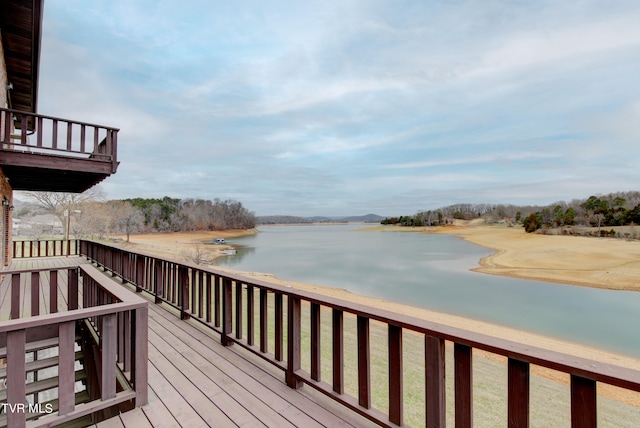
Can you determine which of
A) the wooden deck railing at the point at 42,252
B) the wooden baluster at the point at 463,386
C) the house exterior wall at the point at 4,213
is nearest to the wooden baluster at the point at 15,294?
the house exterior wall at the point at 4,213

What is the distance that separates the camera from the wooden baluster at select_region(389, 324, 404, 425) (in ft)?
5.40

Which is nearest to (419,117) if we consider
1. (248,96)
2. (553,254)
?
(248,96)

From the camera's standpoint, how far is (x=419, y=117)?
2184cm

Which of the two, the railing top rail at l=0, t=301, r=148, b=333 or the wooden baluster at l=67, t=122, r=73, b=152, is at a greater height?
the wooden baluster at l=67, t=122, r=73, b=152

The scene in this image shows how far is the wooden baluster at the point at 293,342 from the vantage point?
2289mm

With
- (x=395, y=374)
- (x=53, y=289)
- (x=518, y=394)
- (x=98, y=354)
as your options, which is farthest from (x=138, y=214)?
(x=518, y=394)

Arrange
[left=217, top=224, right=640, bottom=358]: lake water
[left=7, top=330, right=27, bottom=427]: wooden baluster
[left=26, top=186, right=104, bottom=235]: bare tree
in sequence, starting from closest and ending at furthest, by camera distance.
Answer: [left=7, top=330, right=27, bottom=427]: wooden baluster → [left=217, top=224, right=640, bottom=358]: lake water → [left=26, top=186, right=104, bottom=235]: bare tree

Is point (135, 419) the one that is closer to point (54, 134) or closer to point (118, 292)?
point (118, 292)

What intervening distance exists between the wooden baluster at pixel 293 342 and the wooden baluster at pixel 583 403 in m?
1.62

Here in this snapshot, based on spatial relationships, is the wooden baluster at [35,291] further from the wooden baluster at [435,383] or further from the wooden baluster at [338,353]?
the wooden baluster at [435,383]

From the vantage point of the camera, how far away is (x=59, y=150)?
5.36 m

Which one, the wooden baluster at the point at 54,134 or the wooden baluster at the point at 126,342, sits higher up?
the wooden baluster at the point at 54,134

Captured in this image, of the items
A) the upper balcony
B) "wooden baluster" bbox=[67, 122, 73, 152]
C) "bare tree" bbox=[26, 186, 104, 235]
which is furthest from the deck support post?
"bare tree" bbox=[26, 186, 104, 235]

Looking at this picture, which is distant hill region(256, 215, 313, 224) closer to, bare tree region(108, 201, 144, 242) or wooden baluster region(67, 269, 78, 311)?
bare tree region(108, 201, 144, 242)
